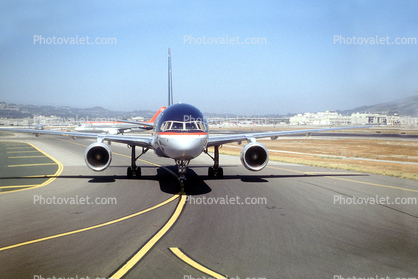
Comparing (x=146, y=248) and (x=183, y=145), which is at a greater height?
(x=183, y=145)

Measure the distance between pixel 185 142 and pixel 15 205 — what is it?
6427 mm

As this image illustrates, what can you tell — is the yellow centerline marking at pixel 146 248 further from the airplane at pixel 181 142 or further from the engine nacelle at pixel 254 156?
the engine nacelle at pixel 254 156

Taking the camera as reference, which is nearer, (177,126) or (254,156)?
(177,126)

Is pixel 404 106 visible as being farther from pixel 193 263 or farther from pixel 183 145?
pixel 193 263

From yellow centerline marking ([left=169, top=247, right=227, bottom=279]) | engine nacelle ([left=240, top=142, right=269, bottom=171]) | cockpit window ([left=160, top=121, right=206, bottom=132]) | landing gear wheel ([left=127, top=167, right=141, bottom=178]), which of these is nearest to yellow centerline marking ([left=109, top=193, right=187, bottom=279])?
yellow centerline marking ([left=169, top=247, right=227, bottom=279])

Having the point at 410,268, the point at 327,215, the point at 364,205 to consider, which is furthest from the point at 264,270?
the point at 364,205

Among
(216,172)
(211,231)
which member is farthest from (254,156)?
(211,231)

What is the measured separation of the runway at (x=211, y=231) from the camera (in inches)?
236

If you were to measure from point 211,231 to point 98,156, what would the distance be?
9326mm

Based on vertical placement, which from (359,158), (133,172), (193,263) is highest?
(193,263)

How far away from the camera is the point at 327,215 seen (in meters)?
9.99

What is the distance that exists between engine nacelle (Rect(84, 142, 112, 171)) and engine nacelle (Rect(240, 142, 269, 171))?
257 inches

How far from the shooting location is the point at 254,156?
15.9 meters

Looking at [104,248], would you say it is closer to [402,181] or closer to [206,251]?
[206,251]
